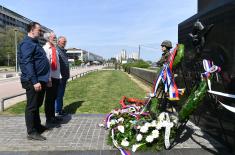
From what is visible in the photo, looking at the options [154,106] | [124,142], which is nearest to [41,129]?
[124,142]

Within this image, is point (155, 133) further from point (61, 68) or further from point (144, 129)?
point (61, 68)

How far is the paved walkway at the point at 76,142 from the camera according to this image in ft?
15.1

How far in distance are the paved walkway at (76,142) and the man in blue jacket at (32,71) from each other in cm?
31

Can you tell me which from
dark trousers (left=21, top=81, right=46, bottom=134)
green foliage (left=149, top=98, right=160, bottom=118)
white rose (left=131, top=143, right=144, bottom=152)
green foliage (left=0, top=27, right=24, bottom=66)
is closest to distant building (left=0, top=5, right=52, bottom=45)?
green foliage (left=0, top=27, right=24, bottom=66)

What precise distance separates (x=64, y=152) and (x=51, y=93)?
6.57 ft

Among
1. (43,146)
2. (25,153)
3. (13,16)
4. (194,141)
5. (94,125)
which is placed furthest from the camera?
(13,16)

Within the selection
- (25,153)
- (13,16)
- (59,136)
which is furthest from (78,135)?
(13,16)

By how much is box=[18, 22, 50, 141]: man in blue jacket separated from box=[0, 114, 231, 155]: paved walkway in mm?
311

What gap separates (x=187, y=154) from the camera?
4.50 m

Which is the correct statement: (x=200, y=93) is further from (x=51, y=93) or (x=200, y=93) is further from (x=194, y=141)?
(x=51, y=93)

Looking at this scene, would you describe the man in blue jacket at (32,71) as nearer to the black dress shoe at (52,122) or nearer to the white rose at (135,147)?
the black dress shoe at (52,122)

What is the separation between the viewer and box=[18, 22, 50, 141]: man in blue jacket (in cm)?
500

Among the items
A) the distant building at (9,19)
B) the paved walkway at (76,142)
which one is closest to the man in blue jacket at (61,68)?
the paved walkway at (76,142)

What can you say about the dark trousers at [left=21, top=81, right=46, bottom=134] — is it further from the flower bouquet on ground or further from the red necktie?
the flower bouquet on ground
